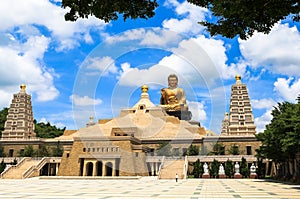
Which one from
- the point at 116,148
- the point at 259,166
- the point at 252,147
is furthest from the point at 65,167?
the point at 252,147

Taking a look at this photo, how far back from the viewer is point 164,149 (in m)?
48.1

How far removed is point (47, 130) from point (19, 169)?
103 feet

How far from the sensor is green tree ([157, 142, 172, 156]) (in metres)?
47.7

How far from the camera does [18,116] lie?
2298 inches

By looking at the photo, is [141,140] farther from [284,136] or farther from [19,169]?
[284,136]

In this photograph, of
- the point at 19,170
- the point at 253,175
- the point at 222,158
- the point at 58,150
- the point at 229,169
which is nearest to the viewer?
the point at 253,175

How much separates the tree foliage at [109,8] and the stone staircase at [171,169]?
29.6m

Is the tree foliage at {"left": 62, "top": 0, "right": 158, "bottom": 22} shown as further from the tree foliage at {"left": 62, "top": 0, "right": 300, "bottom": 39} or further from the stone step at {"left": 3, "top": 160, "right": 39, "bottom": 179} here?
the stone step at {"left": 3, "top": 160, "right": 39, "bottom": 179}

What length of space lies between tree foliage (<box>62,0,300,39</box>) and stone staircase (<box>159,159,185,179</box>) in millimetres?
29082

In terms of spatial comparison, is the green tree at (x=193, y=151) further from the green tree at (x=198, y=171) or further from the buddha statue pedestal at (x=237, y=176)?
the buddha statue pedestal at (x=237, y=176)

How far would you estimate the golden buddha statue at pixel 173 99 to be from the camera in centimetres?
6253

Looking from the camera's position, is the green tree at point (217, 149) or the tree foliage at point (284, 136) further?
the green tree at point (217, 149)

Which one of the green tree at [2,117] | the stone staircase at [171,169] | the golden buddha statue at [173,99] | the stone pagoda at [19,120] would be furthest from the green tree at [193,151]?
the green tree at [2,117]

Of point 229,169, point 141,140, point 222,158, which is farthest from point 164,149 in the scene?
point 229,169
